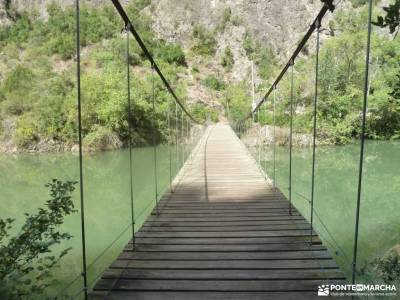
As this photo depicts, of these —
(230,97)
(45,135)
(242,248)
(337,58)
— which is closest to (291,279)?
(242,248)

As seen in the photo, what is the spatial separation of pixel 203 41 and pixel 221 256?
2809cm

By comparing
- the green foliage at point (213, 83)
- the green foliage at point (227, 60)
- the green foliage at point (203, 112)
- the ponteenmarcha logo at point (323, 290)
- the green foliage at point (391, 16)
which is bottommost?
the ponteenmarcha logo at point (323, 290)

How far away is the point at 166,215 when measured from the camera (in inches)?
123

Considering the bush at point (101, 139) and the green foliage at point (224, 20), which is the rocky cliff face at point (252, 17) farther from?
the bush at point (101, 139)

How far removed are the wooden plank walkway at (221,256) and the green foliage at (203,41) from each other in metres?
25.6

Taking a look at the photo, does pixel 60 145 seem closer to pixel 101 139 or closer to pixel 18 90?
pixel 101 139

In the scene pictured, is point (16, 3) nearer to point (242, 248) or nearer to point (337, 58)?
point (337, 58)

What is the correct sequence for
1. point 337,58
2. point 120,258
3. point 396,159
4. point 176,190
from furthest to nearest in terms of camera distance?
point 337,58, point 396,159, point 176,190, point 120,258

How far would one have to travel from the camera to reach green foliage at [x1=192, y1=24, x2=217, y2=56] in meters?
28.3

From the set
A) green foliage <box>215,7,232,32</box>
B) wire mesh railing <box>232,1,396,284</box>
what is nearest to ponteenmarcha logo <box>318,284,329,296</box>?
wire mesh railing <box>232,1,396,284</box>

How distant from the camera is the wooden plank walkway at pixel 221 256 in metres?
1.77

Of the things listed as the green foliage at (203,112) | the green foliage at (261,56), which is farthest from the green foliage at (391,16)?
the green foliage at (261,56)

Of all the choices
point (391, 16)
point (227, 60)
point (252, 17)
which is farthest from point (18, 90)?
point (252, 17)

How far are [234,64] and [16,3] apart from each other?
18122mm
